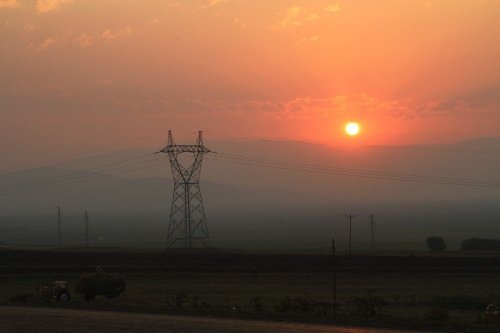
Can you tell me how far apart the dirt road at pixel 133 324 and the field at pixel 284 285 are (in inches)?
61.8

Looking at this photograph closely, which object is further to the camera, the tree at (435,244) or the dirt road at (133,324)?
the tree at (435,244)

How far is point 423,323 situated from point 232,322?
6.27 metres

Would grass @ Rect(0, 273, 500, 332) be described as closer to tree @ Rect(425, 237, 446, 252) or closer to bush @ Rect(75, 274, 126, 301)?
bush @ Rect(75, 274, 126, 301)

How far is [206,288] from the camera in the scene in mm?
46656

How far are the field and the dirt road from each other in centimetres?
157

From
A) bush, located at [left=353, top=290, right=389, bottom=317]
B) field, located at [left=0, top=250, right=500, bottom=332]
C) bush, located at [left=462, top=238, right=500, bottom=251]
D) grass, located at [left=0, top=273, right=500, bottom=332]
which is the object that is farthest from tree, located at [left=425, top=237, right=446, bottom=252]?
bush, located at [left=353, top=290, right=389, bottom=317]

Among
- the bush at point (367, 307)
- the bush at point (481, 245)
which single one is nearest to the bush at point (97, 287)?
the bush at point (367, 307)

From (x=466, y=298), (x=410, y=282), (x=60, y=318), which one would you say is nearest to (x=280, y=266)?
(x=410, y=282)

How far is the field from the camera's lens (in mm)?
27672

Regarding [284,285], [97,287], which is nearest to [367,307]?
[97,287]

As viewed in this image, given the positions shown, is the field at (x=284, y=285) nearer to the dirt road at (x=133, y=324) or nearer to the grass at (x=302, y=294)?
the grass at (x=302, y=294)

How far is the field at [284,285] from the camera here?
27672 mm

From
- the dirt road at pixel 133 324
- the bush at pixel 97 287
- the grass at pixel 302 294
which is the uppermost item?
the bush at pixel 97 287

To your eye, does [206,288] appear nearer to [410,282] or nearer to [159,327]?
[410,282]
